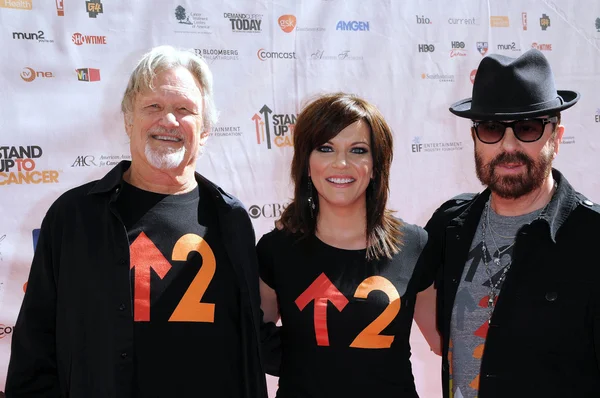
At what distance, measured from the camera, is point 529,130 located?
1.91 m

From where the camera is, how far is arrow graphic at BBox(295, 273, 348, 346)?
206 centimetres

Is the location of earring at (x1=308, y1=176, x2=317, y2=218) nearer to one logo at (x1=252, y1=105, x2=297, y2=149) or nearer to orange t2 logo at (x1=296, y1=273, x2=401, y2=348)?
orange t2 logo at (x1=296, y1=273, x2=401, y2=348)

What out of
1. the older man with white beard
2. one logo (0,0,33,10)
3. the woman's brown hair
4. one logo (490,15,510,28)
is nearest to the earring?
the woman's brown hair

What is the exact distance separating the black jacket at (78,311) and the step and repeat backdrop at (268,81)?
1.30 meters

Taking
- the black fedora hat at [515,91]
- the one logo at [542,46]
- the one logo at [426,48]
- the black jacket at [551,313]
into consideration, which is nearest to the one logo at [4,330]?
the black jacket at [551,313]

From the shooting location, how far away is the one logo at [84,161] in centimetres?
316

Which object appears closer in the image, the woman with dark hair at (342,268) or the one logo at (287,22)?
the woman with dark hair at (342,268)

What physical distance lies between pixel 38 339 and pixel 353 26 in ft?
8.51

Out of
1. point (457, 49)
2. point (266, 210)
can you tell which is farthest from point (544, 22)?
point (266, 210)

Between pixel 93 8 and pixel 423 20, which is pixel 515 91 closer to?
pixel 423 20

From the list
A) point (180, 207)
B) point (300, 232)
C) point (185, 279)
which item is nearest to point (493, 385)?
point (300, 232)

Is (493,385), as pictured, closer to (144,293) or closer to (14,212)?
(144,293)

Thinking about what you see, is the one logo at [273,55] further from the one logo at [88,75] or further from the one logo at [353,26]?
the one logo at [88,75]

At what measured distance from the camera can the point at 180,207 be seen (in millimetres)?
2080
